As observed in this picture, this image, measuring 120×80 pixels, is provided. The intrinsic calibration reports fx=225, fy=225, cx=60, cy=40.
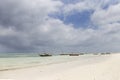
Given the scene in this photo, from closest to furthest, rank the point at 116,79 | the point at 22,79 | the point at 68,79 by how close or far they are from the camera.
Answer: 1. the point at 116,79
2. the point at 68,79
3. the point at 22,79

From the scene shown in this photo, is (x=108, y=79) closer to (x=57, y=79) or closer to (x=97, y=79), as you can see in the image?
(x=97, y=79)

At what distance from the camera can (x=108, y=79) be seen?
1280 cm

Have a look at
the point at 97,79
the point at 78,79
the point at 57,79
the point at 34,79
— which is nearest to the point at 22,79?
the point at 34,79

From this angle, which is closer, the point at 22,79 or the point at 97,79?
the point at 97,79

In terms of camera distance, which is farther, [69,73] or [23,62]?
[23,62]

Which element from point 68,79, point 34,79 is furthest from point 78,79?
point 34,79

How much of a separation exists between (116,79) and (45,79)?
438 centimetres

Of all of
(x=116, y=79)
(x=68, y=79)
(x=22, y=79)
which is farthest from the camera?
(x=22, y=79)

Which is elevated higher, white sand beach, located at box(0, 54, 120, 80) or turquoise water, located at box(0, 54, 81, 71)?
turquoise water, located at box(0, 54, 81, 71)

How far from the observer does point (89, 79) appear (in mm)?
13211

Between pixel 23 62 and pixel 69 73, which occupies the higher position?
pixel 23 62

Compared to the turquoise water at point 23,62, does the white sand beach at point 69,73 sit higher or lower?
lower

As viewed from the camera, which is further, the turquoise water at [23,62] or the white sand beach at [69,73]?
the turquoise water at [23,62]

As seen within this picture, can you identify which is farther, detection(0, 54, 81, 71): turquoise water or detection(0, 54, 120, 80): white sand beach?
detection(0, 54, 81, 71): turquoise water
